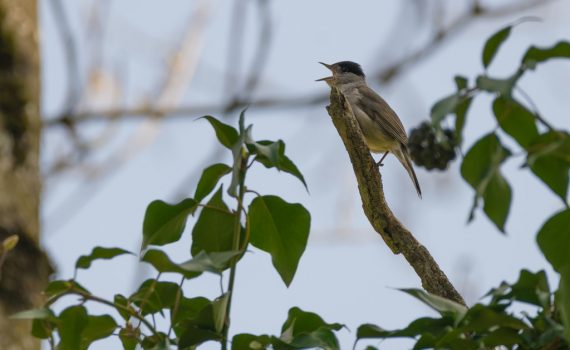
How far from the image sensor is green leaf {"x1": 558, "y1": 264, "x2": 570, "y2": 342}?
146cm

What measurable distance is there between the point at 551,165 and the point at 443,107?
21 cm

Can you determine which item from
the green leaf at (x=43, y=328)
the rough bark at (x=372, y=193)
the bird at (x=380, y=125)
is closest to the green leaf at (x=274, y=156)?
the green leaf at (x=43, y=328)

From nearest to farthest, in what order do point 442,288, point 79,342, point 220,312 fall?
1. point 220,312
2. point 79,342
3. point 442,288

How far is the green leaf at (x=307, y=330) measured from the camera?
1.73 meters

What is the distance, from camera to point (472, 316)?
1677mm

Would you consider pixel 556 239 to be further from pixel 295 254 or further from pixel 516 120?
pixel 295 254

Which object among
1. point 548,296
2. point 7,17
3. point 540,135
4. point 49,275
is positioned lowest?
point 548,296

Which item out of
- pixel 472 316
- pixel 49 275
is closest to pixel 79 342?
pixel 472 316

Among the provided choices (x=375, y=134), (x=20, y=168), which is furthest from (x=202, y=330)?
(x=375, y=134)

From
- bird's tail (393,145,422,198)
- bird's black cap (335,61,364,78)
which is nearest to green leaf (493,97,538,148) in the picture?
bird's tail (393,145,422,198)

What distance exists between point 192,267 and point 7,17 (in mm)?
4120

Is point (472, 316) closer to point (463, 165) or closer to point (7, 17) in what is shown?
point (463, 165)

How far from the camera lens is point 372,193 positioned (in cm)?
361

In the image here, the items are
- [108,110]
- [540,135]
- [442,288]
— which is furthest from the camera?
[108,110]
